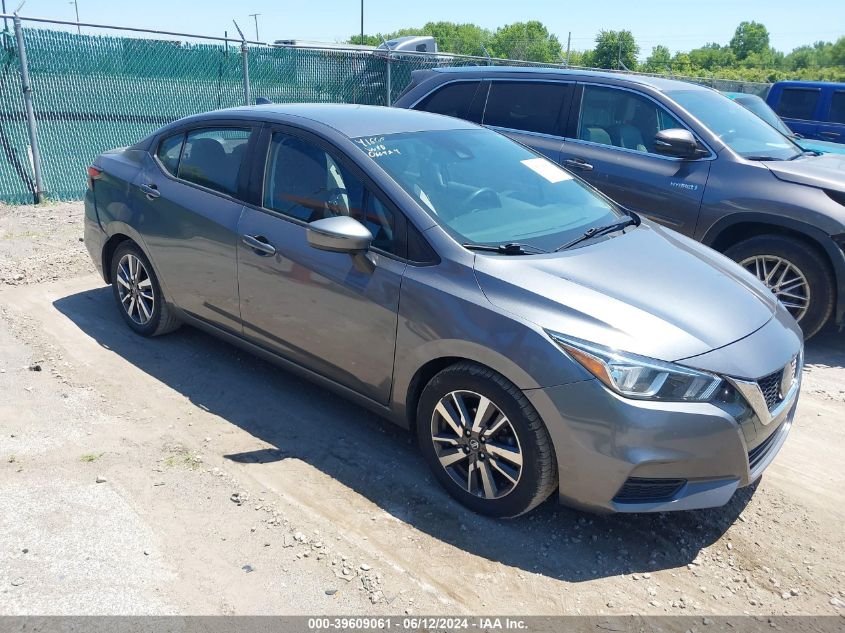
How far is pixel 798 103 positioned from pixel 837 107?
65 centimetres

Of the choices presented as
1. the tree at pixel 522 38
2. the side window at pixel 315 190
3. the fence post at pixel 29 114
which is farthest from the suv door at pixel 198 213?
the tree at pixel 522 38

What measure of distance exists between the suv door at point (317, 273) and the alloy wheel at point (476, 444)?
0.39 meters

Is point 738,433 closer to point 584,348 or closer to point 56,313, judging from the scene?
point 584,348

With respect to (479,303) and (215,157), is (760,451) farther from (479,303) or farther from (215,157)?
(215,157)

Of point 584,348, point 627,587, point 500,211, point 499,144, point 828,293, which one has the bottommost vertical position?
point 627,587

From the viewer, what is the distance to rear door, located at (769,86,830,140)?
39.0 ft

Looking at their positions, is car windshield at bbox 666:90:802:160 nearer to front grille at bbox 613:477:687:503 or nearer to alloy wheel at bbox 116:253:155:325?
front grille at bbox 613:477:687:503

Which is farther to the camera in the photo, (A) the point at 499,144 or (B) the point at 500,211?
(A) the point at 499,144

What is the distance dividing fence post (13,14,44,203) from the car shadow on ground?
187 inches

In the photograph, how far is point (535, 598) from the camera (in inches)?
108

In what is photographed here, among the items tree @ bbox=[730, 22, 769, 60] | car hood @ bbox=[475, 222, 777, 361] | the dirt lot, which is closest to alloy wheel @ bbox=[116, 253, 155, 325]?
the dirt lot

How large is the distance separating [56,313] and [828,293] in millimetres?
5958

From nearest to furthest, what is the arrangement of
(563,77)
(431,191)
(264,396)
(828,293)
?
(431,191), (264,396), (828,293), (563,77)

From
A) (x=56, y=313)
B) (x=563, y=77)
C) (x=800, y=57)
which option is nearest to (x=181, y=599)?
(x=56, y=313)
